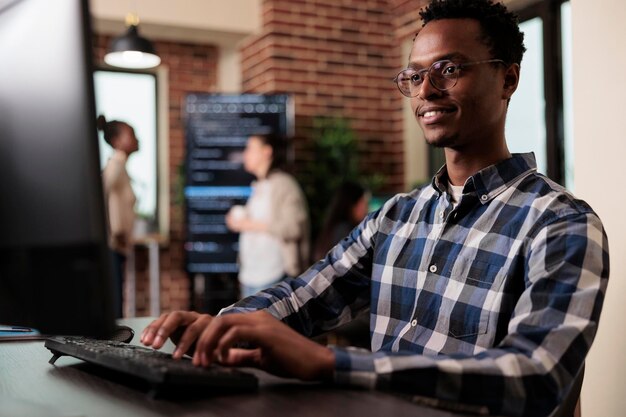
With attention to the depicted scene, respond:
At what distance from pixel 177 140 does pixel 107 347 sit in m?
5.47

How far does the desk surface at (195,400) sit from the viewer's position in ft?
2.49

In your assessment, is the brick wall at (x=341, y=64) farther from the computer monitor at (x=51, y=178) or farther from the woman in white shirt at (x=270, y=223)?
the computer monitor at (x=51, y=178)

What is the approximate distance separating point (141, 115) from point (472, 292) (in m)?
5.46

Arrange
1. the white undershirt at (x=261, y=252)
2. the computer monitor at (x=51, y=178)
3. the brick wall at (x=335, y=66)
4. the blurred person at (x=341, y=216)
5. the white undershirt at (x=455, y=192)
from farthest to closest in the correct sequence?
the brick wall at (x=335, y=66)
the white undershirt at (x=261, y=252)
the blurred person at (x=341, y=216)
the white undershirt at (x=455, y=192)
the computer monitor at (x=51, y=178)

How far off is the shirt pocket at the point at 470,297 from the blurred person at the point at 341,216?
120 inches

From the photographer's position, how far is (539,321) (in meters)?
0.93

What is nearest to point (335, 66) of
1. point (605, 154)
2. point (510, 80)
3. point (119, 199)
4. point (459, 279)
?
point (119, 199)

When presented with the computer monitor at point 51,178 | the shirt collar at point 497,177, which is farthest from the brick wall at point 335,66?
the computer monitor at point 51,178

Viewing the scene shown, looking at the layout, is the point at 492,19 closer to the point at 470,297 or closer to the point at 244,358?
the point at 470,297

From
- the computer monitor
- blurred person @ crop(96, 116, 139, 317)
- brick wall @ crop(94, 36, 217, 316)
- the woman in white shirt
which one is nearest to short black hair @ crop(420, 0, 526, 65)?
the computer monitor

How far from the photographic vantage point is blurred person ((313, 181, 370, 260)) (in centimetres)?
435

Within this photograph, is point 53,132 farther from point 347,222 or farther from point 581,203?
point 347,222

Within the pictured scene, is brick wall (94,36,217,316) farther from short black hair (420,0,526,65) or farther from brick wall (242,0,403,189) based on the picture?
short black hair (420,0,526,65)

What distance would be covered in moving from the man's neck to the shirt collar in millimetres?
59
